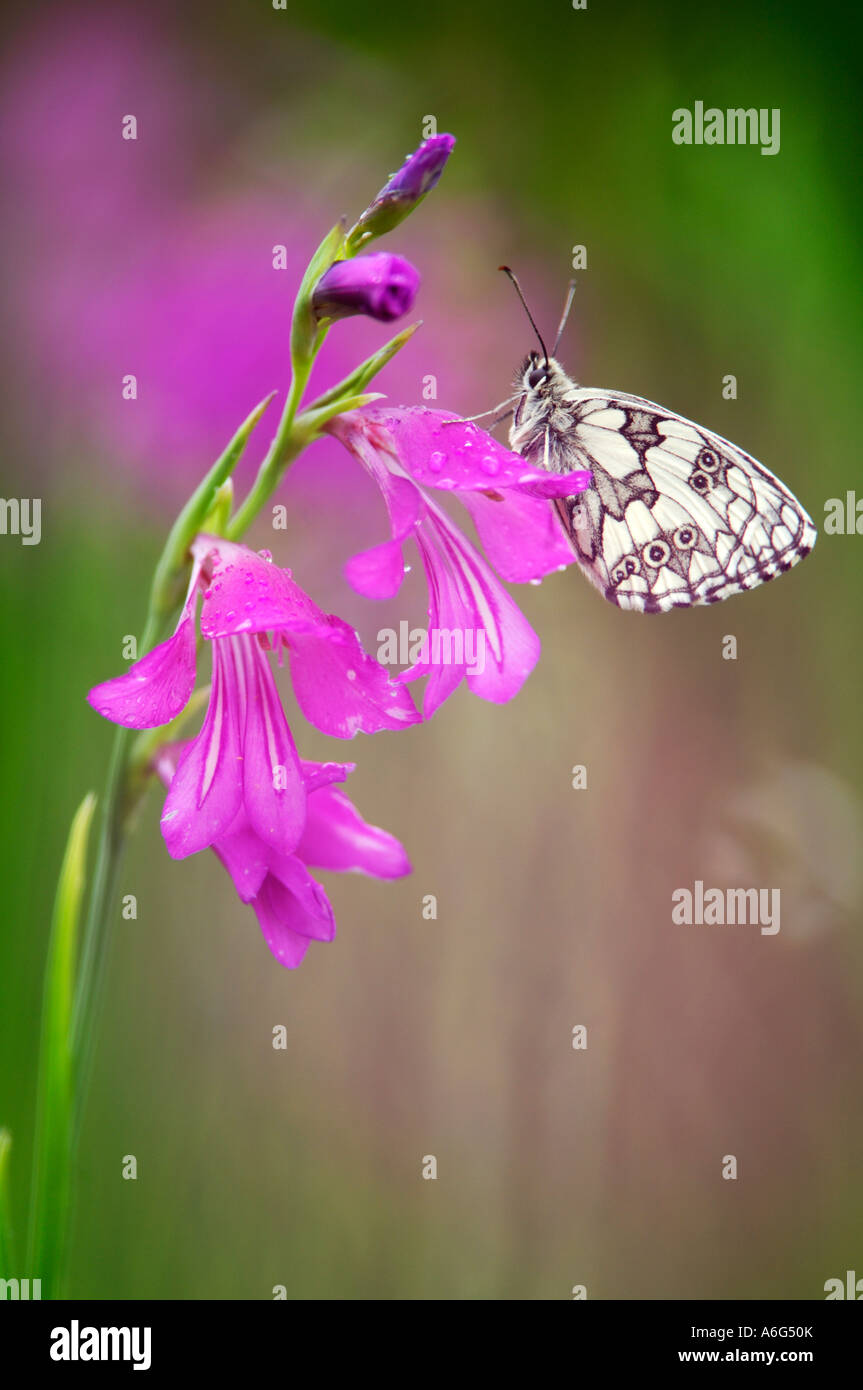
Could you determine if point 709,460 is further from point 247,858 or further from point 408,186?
point 247,858

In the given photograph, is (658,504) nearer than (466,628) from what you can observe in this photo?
No

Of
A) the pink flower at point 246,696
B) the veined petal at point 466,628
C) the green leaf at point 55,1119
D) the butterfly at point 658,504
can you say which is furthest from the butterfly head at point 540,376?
the green leaf at point 55,1119

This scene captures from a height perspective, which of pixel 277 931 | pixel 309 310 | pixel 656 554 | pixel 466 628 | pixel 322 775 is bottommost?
pixel 277 931

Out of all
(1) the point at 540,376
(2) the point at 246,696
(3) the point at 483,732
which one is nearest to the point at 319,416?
(2) the point at 246,696

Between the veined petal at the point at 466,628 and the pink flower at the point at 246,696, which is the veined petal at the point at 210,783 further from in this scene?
the veined petal at the point at 466,628

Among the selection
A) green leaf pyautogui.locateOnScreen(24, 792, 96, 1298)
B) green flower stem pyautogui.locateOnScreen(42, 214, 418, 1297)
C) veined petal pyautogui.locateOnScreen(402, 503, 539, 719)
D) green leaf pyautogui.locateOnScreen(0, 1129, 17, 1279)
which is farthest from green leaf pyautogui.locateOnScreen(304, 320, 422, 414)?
green leaf pyautogui.locateOnScreen(0, 1129, 17, 1279)

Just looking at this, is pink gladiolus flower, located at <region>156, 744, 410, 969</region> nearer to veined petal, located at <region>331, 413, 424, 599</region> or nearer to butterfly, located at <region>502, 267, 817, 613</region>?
veined petal, located at <region>331, 413, 424, 599</region>

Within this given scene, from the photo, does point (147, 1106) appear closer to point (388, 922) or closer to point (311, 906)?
point (388, 922)

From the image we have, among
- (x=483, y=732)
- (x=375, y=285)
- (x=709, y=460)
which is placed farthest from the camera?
(x=483, y=732)
